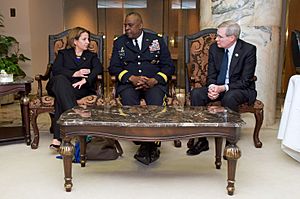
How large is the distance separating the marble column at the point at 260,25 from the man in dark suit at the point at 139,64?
1047 millimetres

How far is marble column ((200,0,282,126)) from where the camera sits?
4324 millimetres

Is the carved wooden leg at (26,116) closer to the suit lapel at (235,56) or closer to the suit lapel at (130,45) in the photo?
the suit lapel at (130,45)

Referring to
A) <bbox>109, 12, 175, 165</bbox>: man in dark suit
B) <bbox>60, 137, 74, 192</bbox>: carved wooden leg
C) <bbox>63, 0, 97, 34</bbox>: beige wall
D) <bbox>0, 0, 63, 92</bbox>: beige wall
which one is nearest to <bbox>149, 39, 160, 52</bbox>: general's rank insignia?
<bbox>109, 12, 175, 165</bbox>: man in dark suit

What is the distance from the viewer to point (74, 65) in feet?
12.1

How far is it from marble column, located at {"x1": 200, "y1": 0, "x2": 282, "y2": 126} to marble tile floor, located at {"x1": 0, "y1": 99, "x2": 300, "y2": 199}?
1.03 meters

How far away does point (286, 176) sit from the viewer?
117 inches

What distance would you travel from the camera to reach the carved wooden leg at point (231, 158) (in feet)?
8.09

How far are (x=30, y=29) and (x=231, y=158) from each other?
211 inches

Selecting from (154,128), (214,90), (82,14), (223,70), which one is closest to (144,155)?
(154,128)

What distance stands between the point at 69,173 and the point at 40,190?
0.27 m

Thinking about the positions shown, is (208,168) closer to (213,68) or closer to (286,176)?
(286,176)

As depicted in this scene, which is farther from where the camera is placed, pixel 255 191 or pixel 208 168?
pixel 208 168

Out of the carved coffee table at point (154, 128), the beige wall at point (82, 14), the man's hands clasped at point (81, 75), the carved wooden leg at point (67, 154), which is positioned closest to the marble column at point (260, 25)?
the man's hands clasped at point (81, 75)

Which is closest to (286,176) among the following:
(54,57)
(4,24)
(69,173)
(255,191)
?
(255,191)
